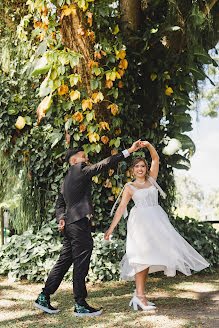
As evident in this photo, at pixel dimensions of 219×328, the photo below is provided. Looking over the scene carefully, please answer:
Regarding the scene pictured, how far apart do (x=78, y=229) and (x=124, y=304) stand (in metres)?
1.04

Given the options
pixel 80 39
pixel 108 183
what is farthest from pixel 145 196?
pixel 80 39

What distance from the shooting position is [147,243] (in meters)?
3.64

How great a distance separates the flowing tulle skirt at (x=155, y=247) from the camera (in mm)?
3600

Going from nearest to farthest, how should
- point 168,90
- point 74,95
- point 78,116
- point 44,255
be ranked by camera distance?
1. point 74,95
2. point 78,116
3. point 44,255
4. point 168,90

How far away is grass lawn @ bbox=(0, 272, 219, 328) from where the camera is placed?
10.9 feet

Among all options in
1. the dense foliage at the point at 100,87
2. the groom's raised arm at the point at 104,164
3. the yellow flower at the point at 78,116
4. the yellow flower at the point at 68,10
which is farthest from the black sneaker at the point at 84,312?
the yellow flower at the point at 68,10

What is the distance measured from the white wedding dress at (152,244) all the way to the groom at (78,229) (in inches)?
16.5

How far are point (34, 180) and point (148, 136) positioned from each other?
184 cm

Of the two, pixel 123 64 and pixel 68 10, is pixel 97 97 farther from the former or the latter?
pixel 68 10

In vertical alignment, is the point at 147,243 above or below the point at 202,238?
above

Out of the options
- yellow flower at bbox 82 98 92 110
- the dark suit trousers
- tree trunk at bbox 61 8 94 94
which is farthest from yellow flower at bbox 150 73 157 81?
the dark suit trousers

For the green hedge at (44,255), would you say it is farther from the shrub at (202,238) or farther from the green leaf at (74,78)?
the green leaf at (74,78)

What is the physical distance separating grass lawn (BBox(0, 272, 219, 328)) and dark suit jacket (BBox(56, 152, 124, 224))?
909 mm

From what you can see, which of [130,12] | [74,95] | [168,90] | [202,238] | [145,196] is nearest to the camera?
[145,196]
